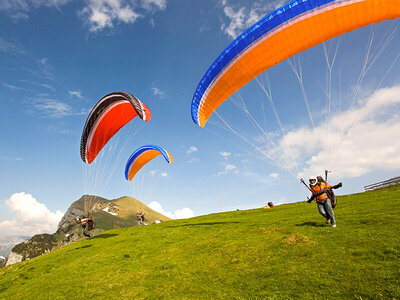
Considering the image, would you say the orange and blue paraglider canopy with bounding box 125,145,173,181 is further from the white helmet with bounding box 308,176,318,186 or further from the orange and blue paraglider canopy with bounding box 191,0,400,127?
the white helmet with bounding box 308,176,318,186

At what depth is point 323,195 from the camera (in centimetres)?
977

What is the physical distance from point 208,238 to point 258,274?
5.96m

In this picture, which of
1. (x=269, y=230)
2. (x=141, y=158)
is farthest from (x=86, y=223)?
(x=269, y=230)

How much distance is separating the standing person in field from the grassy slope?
556 millimetres

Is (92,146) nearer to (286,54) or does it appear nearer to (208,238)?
(208,238)

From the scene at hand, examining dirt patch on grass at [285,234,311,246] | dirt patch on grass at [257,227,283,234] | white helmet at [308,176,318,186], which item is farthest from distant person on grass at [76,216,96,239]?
white helmet at [308,176,318,186]

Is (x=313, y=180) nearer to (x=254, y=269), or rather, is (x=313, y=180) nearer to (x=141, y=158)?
(x=254, y=269)

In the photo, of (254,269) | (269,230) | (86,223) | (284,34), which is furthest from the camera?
(86,223)

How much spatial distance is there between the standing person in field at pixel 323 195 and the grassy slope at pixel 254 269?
0.56 metres

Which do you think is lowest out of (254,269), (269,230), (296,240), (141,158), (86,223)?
(254,269)

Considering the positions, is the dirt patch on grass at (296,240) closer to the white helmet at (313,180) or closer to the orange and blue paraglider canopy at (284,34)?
the white helmet at (313,180)

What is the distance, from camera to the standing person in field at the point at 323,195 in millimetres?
9609

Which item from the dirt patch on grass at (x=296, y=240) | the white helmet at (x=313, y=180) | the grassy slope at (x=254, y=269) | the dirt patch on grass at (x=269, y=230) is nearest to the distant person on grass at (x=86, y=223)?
the grassy slope at (x=254, y=269)

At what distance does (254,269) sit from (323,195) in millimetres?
5079
